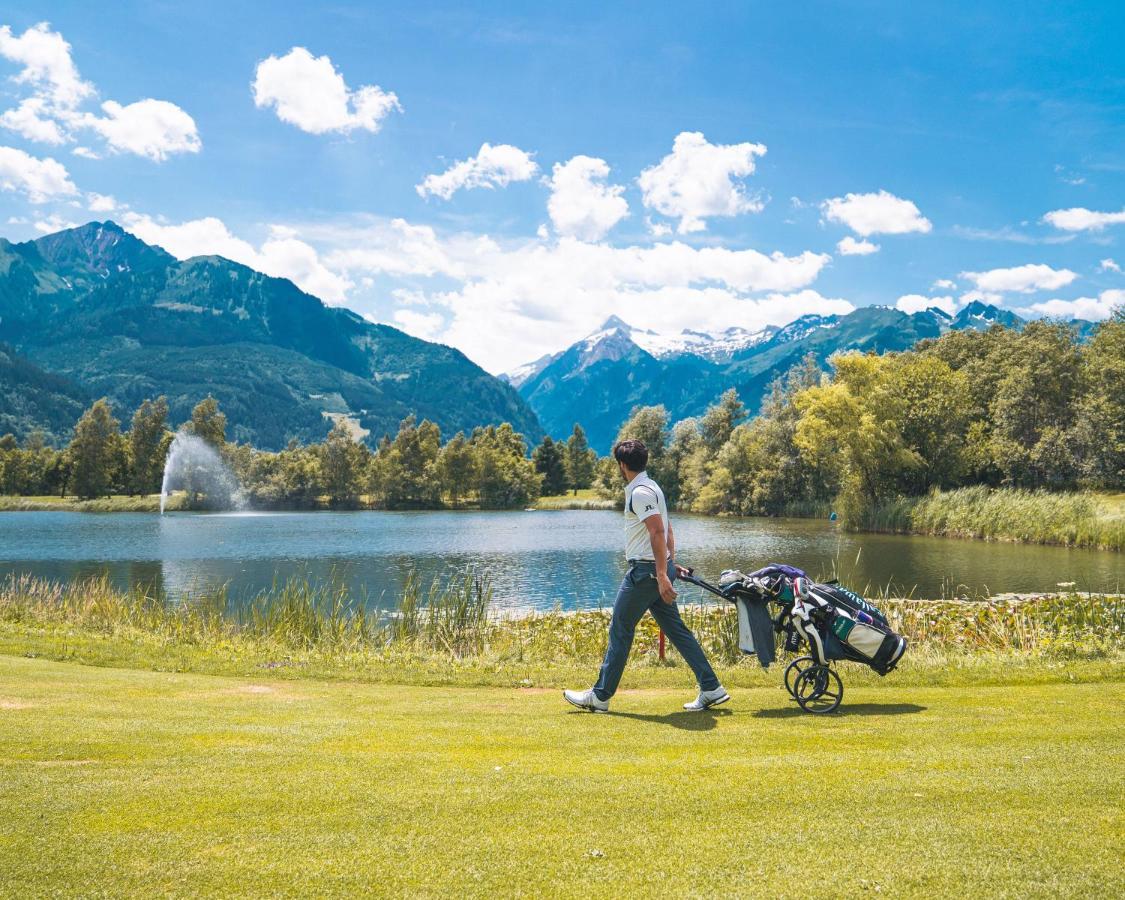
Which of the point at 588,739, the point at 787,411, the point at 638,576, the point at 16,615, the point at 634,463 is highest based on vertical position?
the point at 787,411

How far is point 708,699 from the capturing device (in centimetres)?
904

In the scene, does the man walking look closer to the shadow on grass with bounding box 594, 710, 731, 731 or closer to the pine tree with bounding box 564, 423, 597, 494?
the shadow on grass with bounding box 594, 710, 731, 731

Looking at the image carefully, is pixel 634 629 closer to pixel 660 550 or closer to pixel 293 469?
pixel 660 550

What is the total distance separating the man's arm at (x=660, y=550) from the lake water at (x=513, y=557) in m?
14.7

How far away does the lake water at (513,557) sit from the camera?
3288cm

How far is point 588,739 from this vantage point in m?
7.50

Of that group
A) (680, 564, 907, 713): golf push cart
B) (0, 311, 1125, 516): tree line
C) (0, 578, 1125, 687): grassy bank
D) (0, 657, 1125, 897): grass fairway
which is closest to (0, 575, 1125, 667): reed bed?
(0, 578, 1125, 687): grassy bank

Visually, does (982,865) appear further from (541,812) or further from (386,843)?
(386,843)

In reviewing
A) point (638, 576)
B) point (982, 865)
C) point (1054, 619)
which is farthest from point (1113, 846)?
point (1054, 619)

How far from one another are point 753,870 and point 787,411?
8660 cm

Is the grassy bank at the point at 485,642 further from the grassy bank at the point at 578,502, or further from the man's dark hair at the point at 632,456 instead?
the grassy bank at the point at 578,502

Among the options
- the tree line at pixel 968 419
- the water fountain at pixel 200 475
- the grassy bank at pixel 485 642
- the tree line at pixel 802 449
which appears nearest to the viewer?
the grassy bank at pixel 485 642

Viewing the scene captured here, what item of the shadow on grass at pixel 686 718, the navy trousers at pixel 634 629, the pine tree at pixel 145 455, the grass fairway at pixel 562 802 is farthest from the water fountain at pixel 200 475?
the shadow on grass at pixel 686 718

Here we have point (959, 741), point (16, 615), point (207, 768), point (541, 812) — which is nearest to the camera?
point (541, 812)
